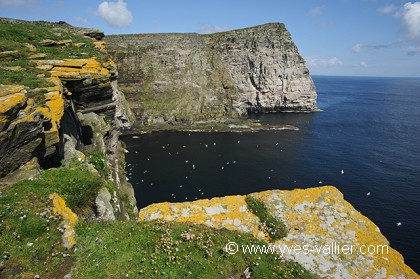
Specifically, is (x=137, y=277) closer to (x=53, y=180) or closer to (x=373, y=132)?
(x=53, y=180)

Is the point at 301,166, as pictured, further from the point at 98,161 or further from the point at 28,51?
the point at 28,51

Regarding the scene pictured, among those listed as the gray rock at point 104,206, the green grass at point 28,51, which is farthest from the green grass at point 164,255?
the green grass at point 28,51

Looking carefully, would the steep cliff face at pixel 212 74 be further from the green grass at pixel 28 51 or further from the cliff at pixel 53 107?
the cliff at pixel 53 107

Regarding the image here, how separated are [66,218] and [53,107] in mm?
5970

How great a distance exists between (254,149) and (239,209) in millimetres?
69761

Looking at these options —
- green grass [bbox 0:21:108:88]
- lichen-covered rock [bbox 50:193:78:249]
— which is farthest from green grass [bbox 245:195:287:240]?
green grass [bbox 0:21:108:88]

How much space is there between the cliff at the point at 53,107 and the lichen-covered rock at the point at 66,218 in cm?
165

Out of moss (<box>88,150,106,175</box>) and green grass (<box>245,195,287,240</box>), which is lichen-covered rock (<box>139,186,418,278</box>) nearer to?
green grass (<box>245,195,287,240</box>)

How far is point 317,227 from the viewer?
1155 cm

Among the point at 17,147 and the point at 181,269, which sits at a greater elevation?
the point at 17,147

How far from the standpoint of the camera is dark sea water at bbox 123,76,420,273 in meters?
→ 49.9

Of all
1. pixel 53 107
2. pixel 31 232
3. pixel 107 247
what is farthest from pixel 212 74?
pixel 31 232

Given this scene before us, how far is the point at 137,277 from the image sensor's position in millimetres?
8641

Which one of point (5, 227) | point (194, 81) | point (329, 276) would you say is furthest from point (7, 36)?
point (194, 81)
